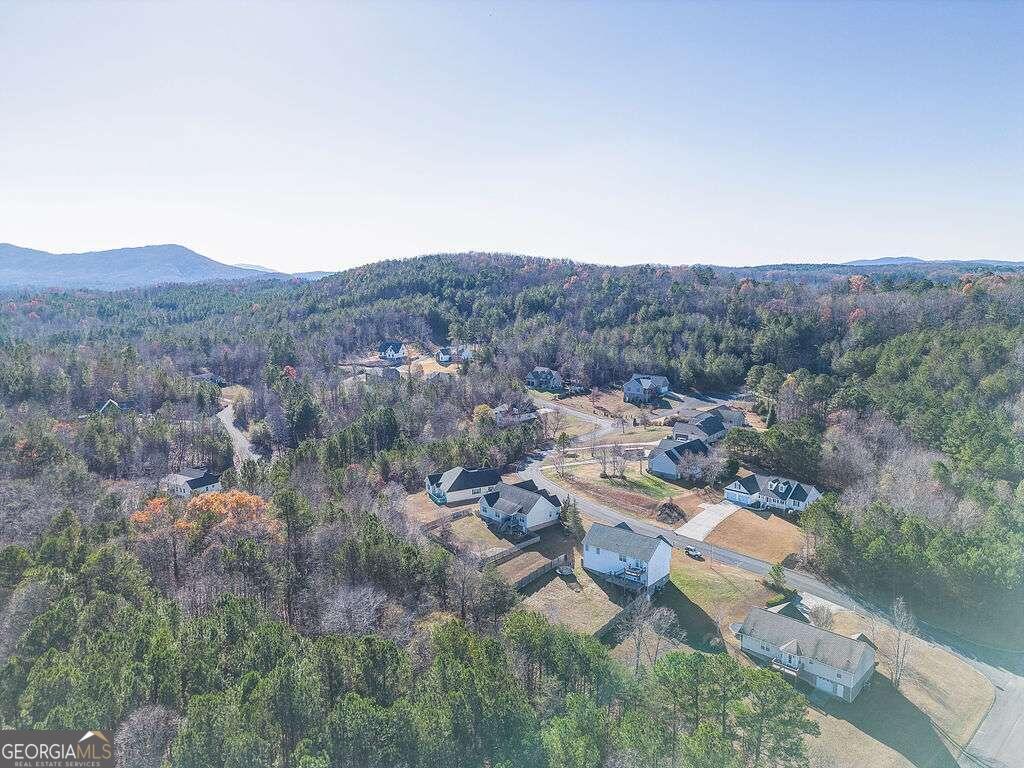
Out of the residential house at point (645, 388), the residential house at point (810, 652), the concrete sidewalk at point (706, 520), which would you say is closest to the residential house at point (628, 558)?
the residential house at point (810, 652)

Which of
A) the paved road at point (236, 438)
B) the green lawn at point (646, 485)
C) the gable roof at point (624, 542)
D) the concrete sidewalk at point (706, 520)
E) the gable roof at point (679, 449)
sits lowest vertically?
the paved road at point (236, 438)

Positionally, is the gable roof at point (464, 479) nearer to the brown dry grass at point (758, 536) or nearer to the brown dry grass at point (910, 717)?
the brown dry grass at point (758, 536)

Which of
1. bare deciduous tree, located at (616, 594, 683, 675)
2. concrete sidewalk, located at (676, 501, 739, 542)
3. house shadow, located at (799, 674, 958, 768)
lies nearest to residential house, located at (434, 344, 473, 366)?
concrete sidewalk, located at (676, 501, 739, 542)

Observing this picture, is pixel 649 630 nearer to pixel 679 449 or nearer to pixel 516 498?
pixel 516 498

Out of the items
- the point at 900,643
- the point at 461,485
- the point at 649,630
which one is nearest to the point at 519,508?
the point at 461,485

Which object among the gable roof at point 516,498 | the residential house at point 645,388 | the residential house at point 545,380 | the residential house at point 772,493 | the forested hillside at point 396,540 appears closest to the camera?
the forested hillside at point 396,540

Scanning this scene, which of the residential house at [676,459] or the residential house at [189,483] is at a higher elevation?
the residential house at [676,459]

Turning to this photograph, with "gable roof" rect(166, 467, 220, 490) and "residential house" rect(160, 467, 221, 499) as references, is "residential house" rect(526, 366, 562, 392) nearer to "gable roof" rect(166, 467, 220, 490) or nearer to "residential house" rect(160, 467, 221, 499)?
"gable roof" rect(166, 467, 220, 490)
